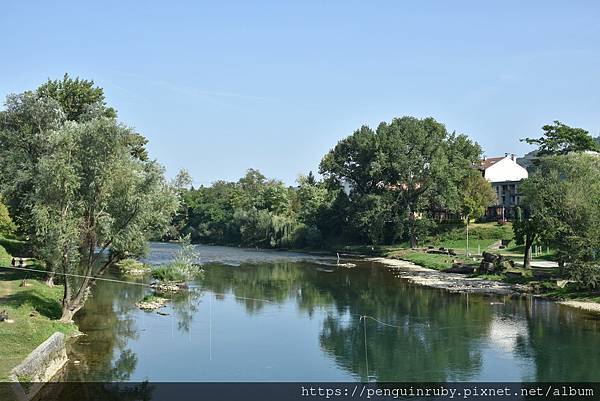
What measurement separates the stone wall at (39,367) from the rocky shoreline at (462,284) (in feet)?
112

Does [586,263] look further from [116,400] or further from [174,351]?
[116,400]

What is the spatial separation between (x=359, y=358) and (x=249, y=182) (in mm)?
122048

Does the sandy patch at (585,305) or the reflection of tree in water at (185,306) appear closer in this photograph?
the reflection of tree in water at (185,306)

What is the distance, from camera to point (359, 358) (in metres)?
28.8

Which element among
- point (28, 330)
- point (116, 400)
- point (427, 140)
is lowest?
point (116, 400)

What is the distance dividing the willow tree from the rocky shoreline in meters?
29.4

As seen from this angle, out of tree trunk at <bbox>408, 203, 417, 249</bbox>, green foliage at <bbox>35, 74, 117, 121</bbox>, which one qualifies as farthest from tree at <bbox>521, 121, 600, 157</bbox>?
green foliage at <bbox>35, 74, 117, 121</bbox>

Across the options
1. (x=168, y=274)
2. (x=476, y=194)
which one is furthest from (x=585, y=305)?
(x=476, y=194)

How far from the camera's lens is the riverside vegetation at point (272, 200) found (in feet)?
102

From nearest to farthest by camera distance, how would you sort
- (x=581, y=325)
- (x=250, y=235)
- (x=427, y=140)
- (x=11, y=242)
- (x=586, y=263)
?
(x=581, y=325) < (x=586, y=263) < (x=11, y=242) < (x=427, y=140) < (x=250, y=235)

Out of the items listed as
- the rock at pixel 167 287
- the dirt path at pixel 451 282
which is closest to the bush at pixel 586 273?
the dirt path at pixel 451 282

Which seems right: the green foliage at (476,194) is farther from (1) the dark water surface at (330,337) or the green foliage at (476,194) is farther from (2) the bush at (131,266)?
(2) the bush at (131,266)

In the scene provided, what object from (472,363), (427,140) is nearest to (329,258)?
(427,140)

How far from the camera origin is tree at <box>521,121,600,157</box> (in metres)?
83.9
